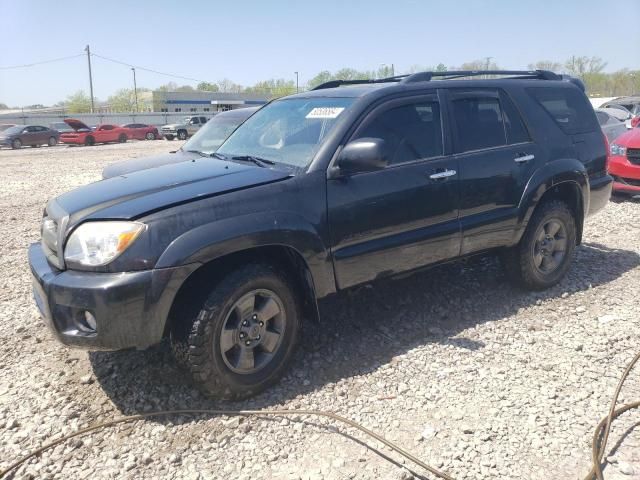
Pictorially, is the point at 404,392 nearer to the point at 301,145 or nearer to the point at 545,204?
the point at 301,145

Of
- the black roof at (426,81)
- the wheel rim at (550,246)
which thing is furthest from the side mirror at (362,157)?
the wheel rim at (550,246)

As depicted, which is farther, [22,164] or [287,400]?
[22,164]

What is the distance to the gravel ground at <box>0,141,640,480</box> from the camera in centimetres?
268

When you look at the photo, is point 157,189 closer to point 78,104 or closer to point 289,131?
point 289,131

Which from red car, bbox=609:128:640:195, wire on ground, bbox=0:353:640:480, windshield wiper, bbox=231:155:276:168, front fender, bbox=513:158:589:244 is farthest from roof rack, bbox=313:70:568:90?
red car, bbox=609:128:640:195

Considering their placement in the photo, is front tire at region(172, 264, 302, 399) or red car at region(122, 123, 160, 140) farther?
red car at region(122, 123, 160, 140)

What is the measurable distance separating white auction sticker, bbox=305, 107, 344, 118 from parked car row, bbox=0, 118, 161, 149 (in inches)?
Answer: 1211

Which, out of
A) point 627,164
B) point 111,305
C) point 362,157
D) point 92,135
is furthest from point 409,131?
point 92,135

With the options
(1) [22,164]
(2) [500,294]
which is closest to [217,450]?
(2) [500,294]

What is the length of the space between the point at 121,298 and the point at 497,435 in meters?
2.13

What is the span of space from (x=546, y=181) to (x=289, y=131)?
227 centimetres

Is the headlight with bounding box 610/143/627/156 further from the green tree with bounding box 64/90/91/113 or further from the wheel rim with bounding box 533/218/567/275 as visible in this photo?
the green tree with bounding box 64/90/91/113

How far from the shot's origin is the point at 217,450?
2789mm

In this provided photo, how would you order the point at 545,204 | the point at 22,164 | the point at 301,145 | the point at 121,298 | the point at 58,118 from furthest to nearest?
the point at 58,118
the point at 22,164
the point at 545,204
the point at 301,145
the point at 121,298
